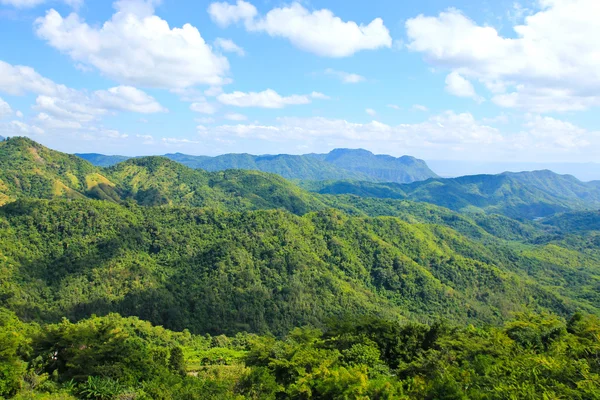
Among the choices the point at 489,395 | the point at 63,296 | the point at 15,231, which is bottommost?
the point at 63,296

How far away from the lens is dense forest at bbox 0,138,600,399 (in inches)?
1174

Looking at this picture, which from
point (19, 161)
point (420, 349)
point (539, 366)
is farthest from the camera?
point (19, 161)

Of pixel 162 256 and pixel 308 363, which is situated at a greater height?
pixel 308 363

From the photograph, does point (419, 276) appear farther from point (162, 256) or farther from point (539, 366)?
point (539, 366)

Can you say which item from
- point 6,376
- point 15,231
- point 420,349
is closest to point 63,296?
point 15,231

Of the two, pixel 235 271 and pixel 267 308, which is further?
pixel 235 271

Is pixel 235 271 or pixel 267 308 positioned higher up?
pixel 235 271

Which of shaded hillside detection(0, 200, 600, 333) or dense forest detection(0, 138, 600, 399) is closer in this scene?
dense forest detection(0, 138, 600, 399)

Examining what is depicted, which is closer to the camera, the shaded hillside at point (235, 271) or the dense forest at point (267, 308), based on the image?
the dense forest at point (267, 308)

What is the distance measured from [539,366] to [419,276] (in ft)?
364

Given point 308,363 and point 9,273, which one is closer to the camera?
point 308,363

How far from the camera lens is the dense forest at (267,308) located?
2981cm

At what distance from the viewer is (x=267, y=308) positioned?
108 metres

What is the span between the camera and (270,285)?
116m
